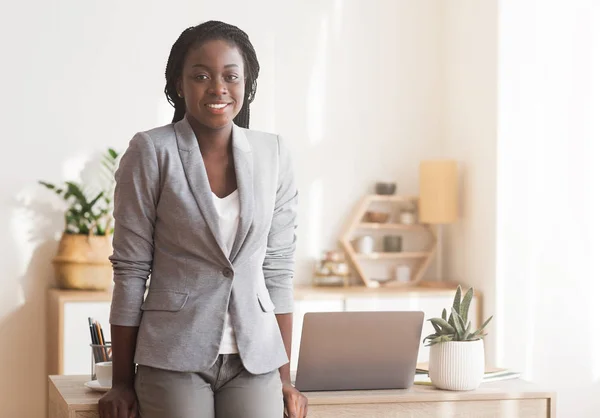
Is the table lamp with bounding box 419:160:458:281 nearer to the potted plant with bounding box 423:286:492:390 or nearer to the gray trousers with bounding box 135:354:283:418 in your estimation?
the potted plant with bounding box 423:286:492:390

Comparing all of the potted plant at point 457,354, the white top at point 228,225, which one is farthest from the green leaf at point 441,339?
the white top at point 228,225

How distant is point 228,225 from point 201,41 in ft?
1.27

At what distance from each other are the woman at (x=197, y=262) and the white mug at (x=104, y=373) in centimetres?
27

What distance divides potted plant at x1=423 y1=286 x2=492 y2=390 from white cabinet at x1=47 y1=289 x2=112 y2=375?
203 cm

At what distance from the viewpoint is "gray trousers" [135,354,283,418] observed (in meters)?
1.90

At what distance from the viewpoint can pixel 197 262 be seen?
1.94 metres

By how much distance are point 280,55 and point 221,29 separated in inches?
113

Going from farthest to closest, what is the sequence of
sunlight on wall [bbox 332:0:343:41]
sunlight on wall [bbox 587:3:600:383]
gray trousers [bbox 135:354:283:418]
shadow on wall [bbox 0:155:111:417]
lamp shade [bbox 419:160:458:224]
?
sunlight on wall [bbox 332:0:343:41], lamp shade [bbox 419:160:458:224], shadow on wall [bbox 0:155:111:417], sunlight on wall [bbox 587:3:600:383], gray trousers [bbox 135:354:283:418]

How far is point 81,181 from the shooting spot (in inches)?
181

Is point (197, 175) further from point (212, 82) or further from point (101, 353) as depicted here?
point (101, 353)

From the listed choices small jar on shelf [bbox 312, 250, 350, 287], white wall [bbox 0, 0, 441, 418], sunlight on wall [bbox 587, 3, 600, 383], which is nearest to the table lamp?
white wall [bbox 0, 0, 441, 418]

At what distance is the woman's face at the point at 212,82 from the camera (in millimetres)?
1969

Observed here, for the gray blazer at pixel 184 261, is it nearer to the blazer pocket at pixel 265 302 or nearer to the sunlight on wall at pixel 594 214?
the blazer pocket at pixel 265 302

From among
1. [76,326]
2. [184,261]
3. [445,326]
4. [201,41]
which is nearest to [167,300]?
[184,261]
